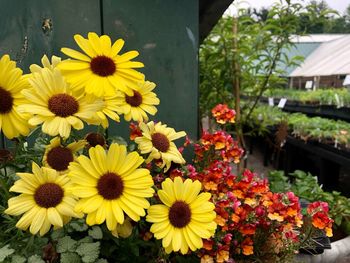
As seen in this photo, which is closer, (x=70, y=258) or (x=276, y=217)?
(x=70, y=258)

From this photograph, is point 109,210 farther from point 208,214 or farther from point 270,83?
point 270,83

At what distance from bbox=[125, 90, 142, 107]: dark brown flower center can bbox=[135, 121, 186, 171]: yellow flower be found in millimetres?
60

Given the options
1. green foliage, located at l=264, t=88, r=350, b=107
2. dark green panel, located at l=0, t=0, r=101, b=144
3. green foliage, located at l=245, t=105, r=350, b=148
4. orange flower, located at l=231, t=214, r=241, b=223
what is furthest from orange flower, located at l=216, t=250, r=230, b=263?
green foliage, located at l=264, t=88, r=350, b=107

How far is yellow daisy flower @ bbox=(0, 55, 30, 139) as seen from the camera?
77cm

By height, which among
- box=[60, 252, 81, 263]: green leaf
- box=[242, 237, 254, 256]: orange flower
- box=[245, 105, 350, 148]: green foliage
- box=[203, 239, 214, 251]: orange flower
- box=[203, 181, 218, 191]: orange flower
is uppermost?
box=[203, 181, 218, 191]: orange flower

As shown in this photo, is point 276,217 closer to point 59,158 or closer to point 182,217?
point 182,217

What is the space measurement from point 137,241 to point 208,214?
0.97 feet

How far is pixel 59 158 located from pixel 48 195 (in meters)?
0.09

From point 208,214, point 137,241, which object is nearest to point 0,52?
point 137,241

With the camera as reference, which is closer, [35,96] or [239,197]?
[35,96]

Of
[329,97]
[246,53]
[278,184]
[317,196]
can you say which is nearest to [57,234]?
[278,184]

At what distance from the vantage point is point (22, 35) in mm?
1312

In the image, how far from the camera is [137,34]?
1.44 m

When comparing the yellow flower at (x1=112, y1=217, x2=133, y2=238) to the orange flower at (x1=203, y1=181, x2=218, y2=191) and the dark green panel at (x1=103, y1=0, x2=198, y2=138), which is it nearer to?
the orange flower at (x1=203, y1=181, x2=218, y2=191)
